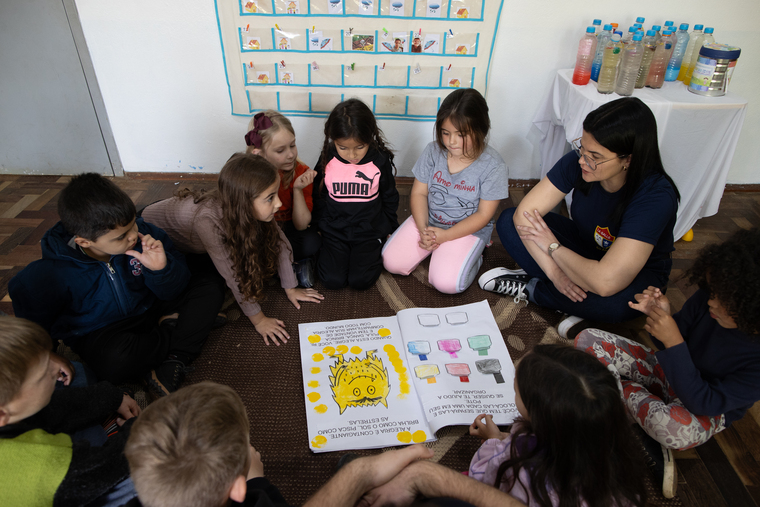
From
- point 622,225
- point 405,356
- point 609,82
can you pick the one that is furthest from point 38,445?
point 609,82

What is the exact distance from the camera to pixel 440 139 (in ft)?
5.41

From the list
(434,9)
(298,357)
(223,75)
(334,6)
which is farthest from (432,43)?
(298,357)

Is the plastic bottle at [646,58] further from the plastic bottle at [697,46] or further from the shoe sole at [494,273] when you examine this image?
the shoe sole at [494,273]

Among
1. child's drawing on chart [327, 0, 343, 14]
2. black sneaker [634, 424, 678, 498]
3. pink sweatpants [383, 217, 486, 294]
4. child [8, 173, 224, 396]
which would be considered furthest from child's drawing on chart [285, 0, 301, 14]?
black sneaker [634, 424, 678, 498]

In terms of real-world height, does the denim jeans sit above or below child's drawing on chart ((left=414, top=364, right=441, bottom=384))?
above

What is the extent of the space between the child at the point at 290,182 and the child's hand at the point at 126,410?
73 cm

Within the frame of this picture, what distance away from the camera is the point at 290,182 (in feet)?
5.86

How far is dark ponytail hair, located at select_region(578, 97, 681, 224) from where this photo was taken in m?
1.25

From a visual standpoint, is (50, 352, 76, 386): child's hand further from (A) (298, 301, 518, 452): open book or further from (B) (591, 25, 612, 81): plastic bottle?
(B) (591, 25, 612, 81): plastic bottle

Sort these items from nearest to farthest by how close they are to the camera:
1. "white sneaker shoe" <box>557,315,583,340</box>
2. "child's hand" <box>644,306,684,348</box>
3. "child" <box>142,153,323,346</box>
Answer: "child's hand" <box>644,306,684,348</box>, "child" <box>142,153,323,346</box>, "white sneaker shoe" <box>557,315,583,340</box>

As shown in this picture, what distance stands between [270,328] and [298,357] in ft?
0.48

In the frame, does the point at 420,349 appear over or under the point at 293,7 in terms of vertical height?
under

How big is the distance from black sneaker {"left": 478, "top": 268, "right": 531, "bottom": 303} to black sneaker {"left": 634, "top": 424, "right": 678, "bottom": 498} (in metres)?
0.60

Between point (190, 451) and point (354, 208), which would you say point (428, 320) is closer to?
point (354, 208)
